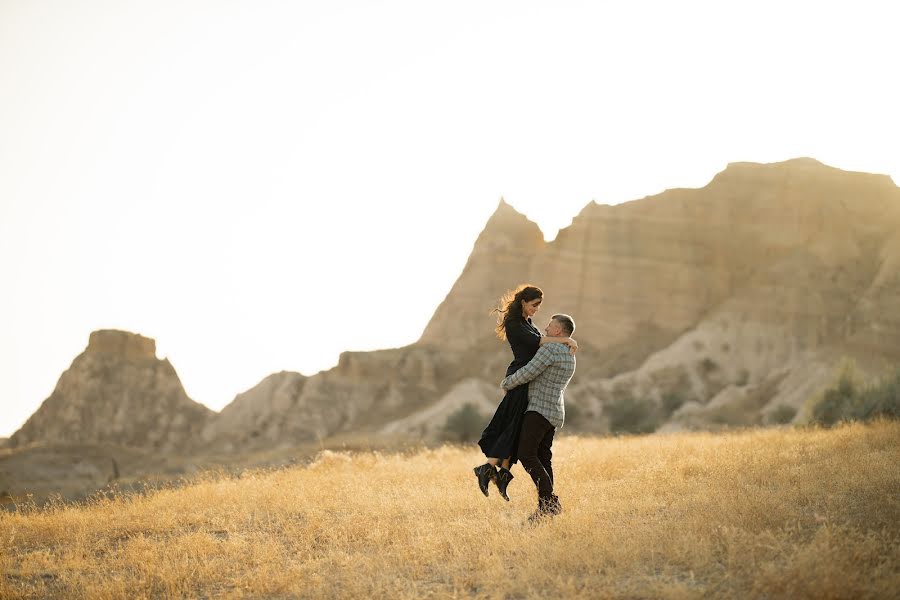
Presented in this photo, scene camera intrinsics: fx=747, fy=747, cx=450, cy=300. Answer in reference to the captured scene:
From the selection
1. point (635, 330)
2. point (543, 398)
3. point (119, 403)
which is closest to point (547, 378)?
point (543, 398)

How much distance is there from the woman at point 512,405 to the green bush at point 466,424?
→ 3195cm

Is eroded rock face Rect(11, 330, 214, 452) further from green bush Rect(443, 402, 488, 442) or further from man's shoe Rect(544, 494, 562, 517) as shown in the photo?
man's shoe Rect(544, 494, 562, 517)

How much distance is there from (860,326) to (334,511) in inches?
1844

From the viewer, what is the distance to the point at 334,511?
27.2 ft

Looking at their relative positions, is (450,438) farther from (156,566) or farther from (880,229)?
(880,229)

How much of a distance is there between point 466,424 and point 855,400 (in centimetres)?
2249

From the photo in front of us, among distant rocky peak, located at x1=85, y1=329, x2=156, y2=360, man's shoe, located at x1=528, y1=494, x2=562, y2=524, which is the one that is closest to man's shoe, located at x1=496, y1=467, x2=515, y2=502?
man's shoe, located at x1=528, y1=494, x2=562, y2=524

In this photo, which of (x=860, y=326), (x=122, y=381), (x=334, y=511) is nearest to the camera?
(x=334, y=511)

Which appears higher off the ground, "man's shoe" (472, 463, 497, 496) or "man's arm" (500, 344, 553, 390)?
"man's arm" (500, 344, 553, 390)

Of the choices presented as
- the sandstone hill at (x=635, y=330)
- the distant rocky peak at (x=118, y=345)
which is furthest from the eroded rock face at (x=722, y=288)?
the distant rocky peak at (x=118, y=345)

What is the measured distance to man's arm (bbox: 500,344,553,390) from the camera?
6.76 meters

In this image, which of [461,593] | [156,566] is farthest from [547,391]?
[156,566]

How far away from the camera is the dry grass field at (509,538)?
16.5 ft

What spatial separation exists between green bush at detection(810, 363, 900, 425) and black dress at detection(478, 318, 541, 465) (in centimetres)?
1174
